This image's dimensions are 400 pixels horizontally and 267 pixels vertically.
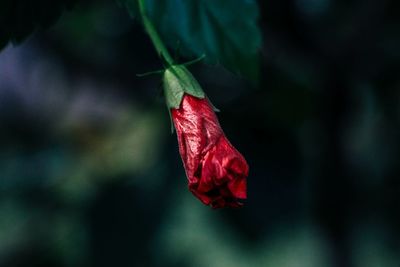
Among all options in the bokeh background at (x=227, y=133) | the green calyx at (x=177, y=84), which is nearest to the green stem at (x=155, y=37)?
the green calyx at (x=177, y=84)

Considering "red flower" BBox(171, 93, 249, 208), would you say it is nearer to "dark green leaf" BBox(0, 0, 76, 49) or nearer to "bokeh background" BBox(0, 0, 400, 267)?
"dark green leaf" BBox(0, 0, 76, 49)

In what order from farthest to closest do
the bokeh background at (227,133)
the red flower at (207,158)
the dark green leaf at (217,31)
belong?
the bokeh background at (227,133), the dark green leaf at (217,31), the red flower at (207,158)

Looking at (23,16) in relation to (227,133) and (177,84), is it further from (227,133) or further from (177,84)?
(227,133)

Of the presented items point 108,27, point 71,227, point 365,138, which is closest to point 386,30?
point 365,138

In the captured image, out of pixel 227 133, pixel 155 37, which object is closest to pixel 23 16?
pixel 155 37

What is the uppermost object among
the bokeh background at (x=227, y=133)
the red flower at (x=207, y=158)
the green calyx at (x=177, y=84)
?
the green calyx at (x=177, y=84)

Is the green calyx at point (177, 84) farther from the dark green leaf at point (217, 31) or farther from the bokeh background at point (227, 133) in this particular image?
the bokeh background at point (227, 133)
